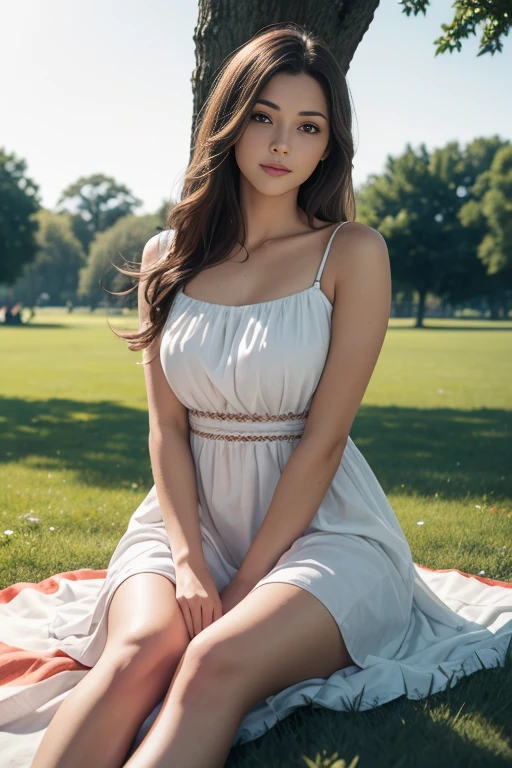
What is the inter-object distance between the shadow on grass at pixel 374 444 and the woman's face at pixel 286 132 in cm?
455

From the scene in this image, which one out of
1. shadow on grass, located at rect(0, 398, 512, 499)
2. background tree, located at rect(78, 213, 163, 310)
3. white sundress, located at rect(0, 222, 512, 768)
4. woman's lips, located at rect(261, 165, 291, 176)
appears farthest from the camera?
background tree, located at rect(78, 213, 163, 310)

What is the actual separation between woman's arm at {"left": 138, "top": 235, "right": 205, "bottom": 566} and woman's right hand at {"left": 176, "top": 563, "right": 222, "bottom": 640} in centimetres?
11

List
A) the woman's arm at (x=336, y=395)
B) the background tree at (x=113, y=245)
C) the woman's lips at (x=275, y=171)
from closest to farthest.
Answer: the woman's arm at (x=336, y=395)
the woman's lips at (x=275, y=171)
the background tree at (x=113, y=245)

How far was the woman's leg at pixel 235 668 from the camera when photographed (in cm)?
243

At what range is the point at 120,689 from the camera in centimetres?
261

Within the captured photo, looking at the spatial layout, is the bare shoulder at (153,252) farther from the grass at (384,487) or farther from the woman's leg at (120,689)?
the grass at (384,487)

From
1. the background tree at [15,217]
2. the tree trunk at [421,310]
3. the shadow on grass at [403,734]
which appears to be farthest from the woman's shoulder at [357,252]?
the background tree at [15,217]

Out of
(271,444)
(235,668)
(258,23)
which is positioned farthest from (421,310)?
(235,668)

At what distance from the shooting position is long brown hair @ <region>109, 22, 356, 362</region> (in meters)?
Result: 3.51

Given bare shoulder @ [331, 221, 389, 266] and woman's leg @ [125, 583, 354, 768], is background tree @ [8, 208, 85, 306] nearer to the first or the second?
bare shoulder @ [331, 221, 389, 266]

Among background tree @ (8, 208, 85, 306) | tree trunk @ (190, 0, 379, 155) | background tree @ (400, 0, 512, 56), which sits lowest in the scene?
background tree @ (8, 208, 85, 306)

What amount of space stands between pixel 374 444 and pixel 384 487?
2.75 metres

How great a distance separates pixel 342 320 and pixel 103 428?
8.97 metres

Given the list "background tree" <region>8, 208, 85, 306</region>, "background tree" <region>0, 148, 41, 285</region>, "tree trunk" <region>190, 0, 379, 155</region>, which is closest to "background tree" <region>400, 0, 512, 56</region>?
"tree trunk" <region>190, 0, 379, 155</region>
